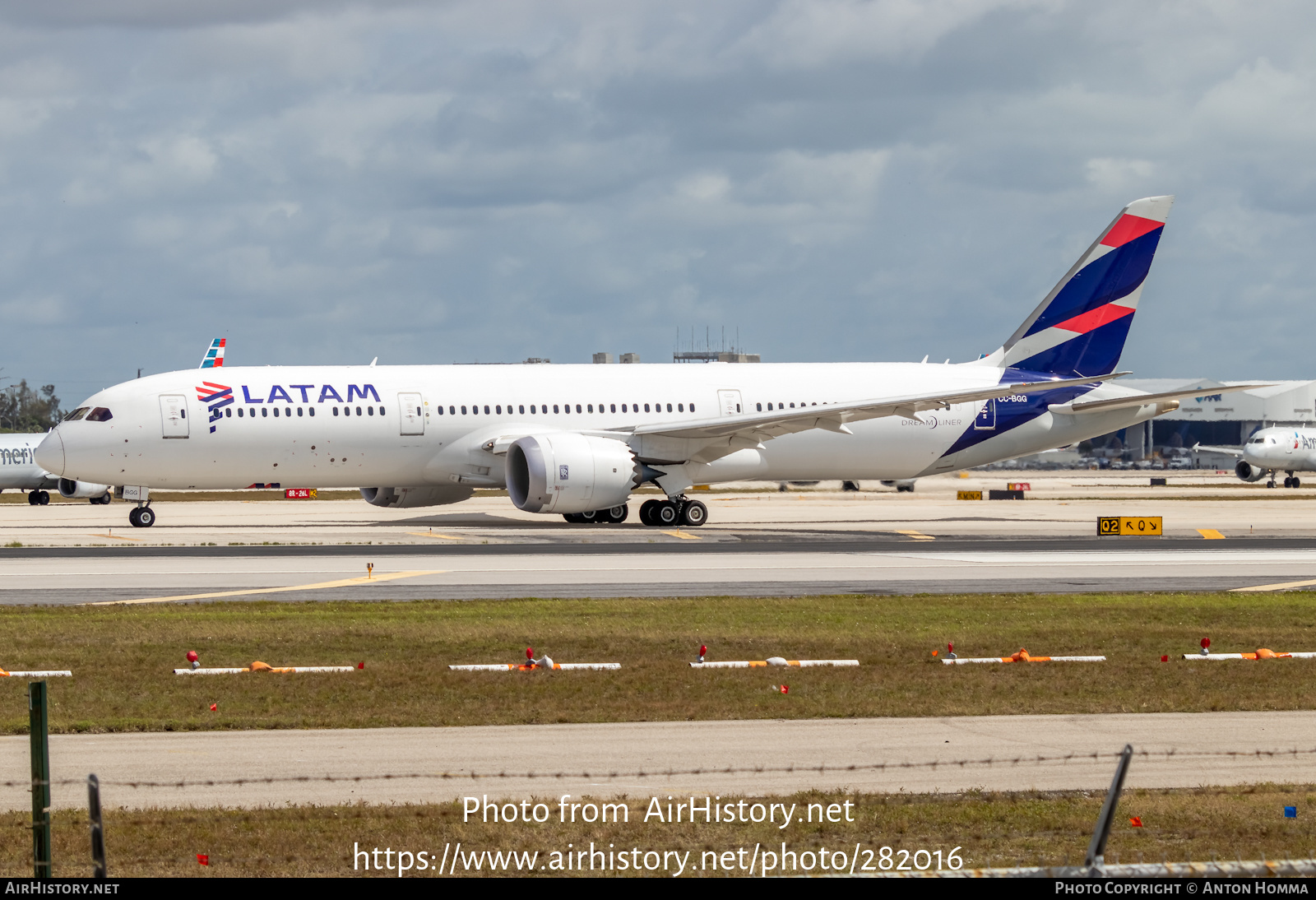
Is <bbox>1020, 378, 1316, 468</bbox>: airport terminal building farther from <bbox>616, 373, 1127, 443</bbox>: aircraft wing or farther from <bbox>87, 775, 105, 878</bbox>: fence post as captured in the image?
<bbox>87, 775, 105, 878</bbox>: fence post

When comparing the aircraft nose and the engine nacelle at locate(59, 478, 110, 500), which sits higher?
the aircraft nose

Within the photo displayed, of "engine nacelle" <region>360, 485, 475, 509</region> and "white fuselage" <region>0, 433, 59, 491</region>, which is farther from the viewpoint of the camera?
"white fuselage" <region>0, 433, 59, 491</region>

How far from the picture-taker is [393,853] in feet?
29.5

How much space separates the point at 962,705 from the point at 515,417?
29.3 metres

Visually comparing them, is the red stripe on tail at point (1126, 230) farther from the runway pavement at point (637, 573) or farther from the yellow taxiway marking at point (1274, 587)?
the yellow taxiway marking at point (1274, 587)

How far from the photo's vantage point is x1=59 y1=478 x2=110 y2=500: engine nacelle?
70688 millimetres

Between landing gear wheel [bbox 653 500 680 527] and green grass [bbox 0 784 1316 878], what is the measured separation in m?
32.2

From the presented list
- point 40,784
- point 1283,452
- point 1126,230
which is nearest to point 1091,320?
point 1126,230

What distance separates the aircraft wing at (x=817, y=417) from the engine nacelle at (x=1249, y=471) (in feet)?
175

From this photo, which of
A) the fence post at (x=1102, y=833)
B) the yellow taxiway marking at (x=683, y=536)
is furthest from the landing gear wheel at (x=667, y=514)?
the fence post at (x=1102, y=833)

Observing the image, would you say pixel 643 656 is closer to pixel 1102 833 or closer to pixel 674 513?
pixel 1102 833

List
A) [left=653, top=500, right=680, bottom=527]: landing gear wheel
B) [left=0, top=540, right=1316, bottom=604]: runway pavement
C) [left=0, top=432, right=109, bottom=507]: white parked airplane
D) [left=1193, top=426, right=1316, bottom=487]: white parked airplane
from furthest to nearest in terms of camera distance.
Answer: [left=1193, top=426, right=1316, bottom=487]: white parked airplane, [left=0, top=432, right=109, bottom=507]: white parked airplane, [left=653, top=500, right=680, bottom=527]: landing gear wheel, [left=0, top=540, right=1316, bottom=604]: runway pavement

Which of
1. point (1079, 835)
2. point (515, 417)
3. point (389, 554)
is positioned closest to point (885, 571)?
point (389, 554)

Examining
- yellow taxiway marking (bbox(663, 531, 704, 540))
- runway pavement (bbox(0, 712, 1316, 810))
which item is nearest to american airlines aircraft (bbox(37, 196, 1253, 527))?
yellow taxiway marking (bbox(663, 531, 704, 540))
